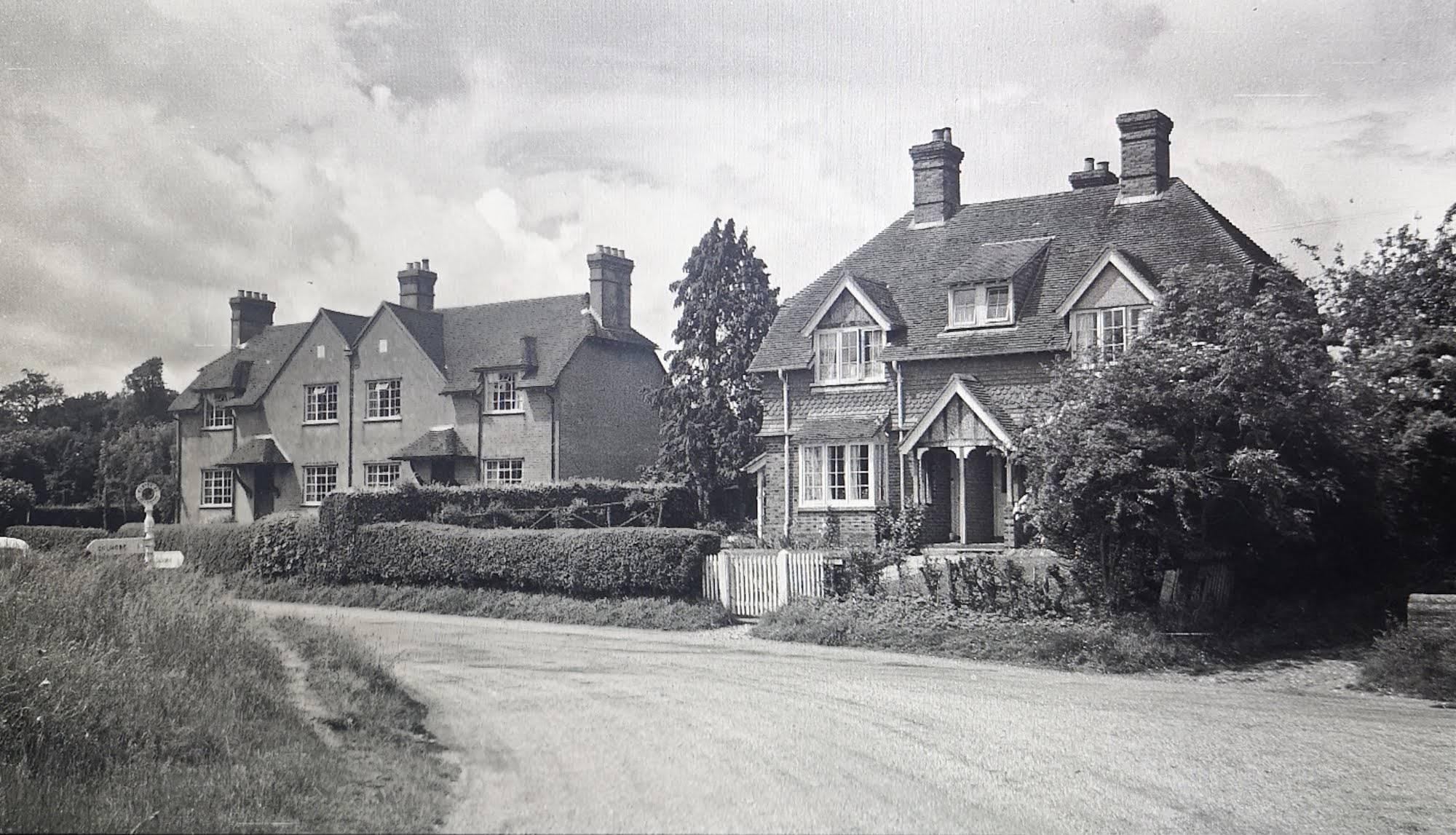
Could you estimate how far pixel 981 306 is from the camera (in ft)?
94.9

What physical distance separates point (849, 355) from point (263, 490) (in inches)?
860

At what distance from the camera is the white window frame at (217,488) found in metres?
9.55

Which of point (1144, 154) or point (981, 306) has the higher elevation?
point (1144, 154)

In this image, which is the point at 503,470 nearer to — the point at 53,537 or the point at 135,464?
the point at 135,464

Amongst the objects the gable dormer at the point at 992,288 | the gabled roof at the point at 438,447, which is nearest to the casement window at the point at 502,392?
the gabled roof at the point at 438,447

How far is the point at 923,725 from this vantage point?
35.7ft

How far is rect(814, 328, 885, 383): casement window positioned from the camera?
99.0ft

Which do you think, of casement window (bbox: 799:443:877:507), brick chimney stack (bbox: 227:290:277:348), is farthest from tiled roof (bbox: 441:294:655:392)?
brick chimney stack (bbox: 227:290:277:348)

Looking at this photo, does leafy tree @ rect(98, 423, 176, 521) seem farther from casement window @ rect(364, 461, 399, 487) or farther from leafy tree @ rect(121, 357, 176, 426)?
casement window @ rect(364, 461, 399, 487)

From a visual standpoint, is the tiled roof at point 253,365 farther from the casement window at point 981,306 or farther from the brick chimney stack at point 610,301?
the brick chimney stack at point 610,301

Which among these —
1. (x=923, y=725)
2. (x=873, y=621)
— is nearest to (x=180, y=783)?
(x=923, y=725)

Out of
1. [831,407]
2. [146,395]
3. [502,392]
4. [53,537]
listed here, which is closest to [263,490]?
[53,537]

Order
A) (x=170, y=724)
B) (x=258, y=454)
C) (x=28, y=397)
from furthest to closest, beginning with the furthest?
(x=258, y=454) < (x=28, y=397) < (x=170, y=724)

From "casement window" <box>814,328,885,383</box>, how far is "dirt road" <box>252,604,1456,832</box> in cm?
1646
